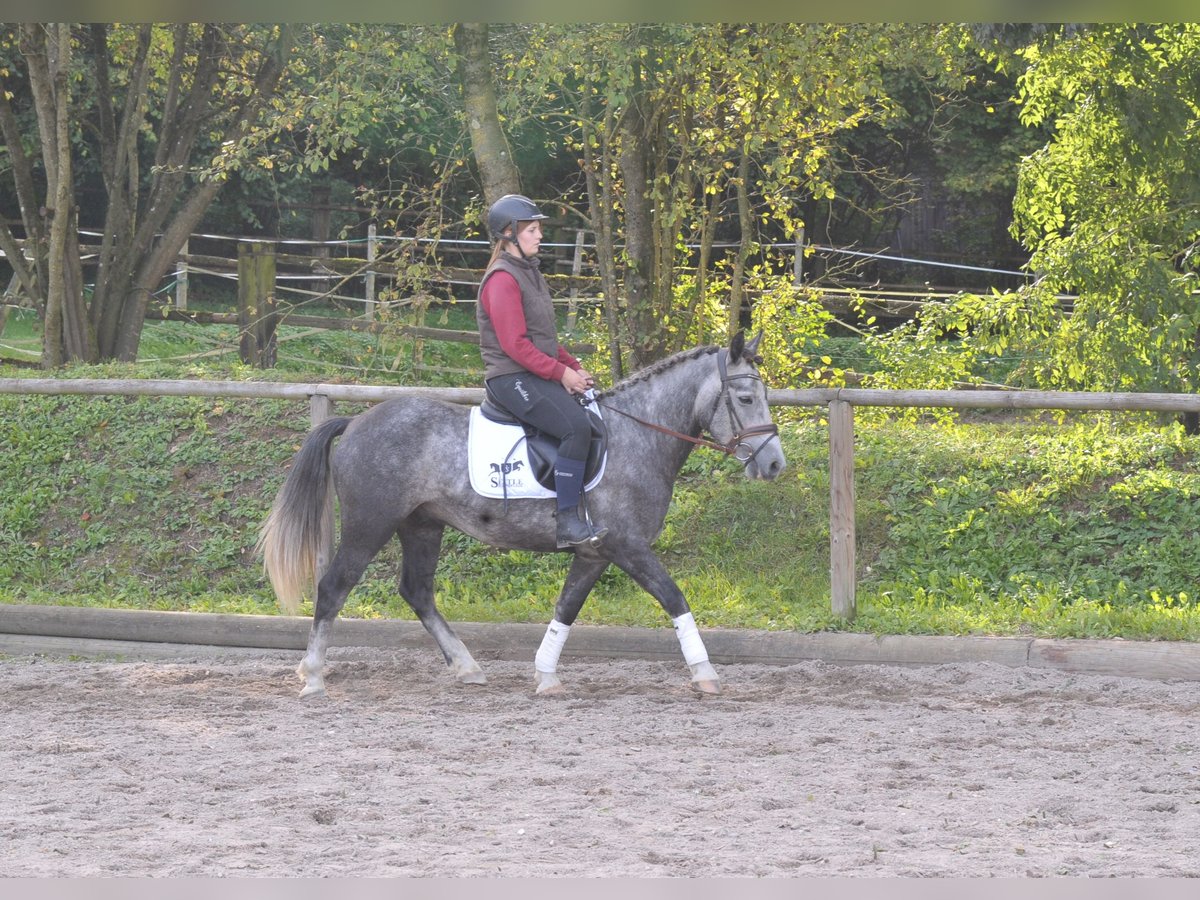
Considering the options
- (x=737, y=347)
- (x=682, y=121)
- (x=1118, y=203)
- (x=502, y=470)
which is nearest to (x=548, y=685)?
(x=502, y=470)

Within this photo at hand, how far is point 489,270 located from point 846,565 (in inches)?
106

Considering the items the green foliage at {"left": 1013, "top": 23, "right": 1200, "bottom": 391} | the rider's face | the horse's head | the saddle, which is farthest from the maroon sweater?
the green foliage at {"left": 1013, "top": 23, "right": 1200, "bottom": 391}

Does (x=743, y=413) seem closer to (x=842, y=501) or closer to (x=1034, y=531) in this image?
(x=842, y=501)

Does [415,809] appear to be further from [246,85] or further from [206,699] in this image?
[246,85]

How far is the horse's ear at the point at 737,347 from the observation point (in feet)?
20.1

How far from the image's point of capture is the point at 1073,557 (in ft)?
26.2

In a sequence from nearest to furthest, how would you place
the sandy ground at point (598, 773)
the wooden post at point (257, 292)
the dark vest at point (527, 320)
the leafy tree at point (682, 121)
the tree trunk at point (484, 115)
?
the sandy ground at point (598, 773), the dark vest at point (527, 320), the leafy tree at point (682, 121), the tree trunk at point (484, 115), the wooden post at point (257, 292)

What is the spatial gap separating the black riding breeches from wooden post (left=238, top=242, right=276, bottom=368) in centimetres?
782

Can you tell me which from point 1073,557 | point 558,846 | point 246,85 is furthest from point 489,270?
point 246,85

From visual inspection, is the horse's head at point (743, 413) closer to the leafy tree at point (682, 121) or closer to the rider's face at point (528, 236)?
the rider's face at point (528, 236)

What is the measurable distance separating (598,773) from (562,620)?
5.57 feet

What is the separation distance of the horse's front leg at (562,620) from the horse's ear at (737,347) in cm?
121

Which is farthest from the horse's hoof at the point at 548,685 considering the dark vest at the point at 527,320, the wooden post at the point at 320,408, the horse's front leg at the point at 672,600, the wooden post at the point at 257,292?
the wooden post at the point at 257,292

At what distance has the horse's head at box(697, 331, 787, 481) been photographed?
6117 mm
